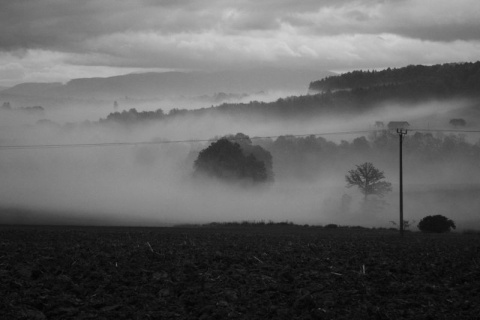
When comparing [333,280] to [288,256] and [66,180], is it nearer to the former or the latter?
[288,256]

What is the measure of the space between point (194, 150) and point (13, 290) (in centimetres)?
15329

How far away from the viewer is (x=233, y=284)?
2675 cm

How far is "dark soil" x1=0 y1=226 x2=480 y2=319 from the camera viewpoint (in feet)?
75.2

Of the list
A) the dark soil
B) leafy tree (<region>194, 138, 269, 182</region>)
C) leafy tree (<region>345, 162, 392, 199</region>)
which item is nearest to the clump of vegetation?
leafy tree (<region>194, 138, 269, 182</region>)

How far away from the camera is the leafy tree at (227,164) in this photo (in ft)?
392

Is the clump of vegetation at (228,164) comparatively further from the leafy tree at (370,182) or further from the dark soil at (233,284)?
the dark soil at (233,284)

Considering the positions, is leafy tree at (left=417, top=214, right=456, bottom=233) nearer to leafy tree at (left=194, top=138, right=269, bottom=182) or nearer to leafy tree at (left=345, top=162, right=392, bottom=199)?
leafy tree at (left=345, top=162, right=392, bottom=199)

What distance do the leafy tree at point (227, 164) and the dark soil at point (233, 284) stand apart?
8287cm

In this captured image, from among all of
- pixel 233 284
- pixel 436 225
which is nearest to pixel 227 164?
pixel 436 225

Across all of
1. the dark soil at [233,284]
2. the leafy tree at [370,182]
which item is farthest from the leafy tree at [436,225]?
the dark soil at [233,284]

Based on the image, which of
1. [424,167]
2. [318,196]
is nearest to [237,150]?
[318,196]

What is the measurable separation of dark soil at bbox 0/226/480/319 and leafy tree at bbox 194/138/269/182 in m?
82.9

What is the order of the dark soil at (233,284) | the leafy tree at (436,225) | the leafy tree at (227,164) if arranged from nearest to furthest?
the dark soil at (233,284) < the leafy tree at (436,225) < the leafy tree at (227,164)

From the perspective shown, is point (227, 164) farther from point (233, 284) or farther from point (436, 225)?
point (233, 284)
